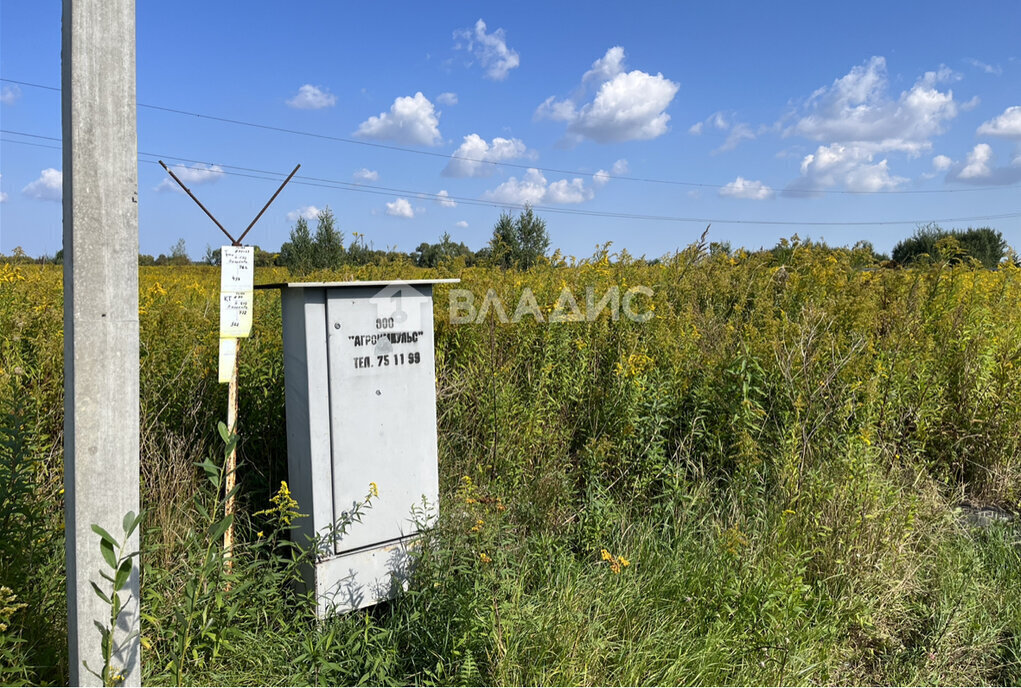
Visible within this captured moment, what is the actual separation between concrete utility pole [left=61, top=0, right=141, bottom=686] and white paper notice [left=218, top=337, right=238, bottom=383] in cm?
121

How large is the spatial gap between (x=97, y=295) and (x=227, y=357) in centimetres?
135

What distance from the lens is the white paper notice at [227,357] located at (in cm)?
348

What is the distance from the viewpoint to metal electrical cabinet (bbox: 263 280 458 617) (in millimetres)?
3398

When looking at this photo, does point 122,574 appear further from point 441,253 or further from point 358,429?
point 441,253

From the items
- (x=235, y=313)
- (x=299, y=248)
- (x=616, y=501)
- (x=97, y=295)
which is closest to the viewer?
(x=97, y=295)

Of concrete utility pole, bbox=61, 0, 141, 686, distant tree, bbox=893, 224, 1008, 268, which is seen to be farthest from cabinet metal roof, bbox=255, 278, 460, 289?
distant tree, bbox=893, 224, 1008, 268

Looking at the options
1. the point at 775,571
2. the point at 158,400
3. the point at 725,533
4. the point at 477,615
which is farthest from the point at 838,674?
the point at 158,400

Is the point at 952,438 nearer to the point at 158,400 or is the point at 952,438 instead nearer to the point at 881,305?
the point at 881,305

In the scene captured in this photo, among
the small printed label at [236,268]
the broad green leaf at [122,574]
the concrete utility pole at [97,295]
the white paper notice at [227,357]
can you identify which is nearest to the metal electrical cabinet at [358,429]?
the small printed label at [236,268]

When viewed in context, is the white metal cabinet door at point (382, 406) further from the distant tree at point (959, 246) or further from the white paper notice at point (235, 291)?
the distant tree at point (959, 246)

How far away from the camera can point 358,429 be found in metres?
3.53

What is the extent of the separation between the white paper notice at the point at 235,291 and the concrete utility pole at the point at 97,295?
1.25 metres

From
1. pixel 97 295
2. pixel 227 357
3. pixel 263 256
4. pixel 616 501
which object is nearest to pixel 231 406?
pixel 227 357

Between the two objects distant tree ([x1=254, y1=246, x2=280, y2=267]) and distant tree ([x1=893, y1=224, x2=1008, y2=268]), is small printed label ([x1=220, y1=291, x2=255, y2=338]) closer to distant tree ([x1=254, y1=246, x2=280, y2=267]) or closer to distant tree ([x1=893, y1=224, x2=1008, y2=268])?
distant tree ([x1=254, y1=246, x2=280, y2=267])
